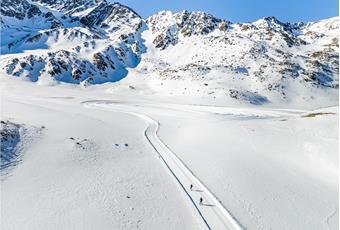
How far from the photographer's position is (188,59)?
109312mm

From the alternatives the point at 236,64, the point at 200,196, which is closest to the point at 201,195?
the point at 200,196

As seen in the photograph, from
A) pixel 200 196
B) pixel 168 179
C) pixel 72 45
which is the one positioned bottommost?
pixel 168 179

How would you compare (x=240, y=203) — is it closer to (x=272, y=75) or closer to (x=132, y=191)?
(x=132, y=191)

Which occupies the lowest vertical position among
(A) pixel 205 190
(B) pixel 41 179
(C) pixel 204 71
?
(B) pixel 41 179

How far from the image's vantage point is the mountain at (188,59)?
77688 millimetres

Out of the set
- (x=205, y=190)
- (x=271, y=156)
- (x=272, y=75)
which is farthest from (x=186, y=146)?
(x=272, y=75)

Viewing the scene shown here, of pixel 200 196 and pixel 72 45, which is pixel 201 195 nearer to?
pixel 200 196

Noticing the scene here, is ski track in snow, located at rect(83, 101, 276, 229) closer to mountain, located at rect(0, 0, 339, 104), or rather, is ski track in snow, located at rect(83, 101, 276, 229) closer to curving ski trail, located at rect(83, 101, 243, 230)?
curving ski trail, located at rect(83, 101, 243, 230)

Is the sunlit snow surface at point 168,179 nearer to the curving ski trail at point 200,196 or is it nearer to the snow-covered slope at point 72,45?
the curving ski trail at point 200,196

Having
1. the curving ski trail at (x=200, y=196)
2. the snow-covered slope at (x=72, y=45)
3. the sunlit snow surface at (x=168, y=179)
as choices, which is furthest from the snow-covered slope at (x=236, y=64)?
the curving ski trail at (x=200, y=196)

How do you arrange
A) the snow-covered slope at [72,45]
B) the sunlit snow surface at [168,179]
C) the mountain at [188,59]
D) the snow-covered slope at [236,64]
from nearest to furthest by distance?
the sunlit snow surface at [168,179] < the snow-covered slope at [236,64] < the mountain at [188,59] < the snow-covered slope at [72,45]

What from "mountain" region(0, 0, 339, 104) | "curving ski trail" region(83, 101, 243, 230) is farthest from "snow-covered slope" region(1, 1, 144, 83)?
"curving ski trail" region(83, 101, 243, 230)

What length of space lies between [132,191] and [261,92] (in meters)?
66.9

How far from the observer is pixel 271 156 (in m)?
18.9
